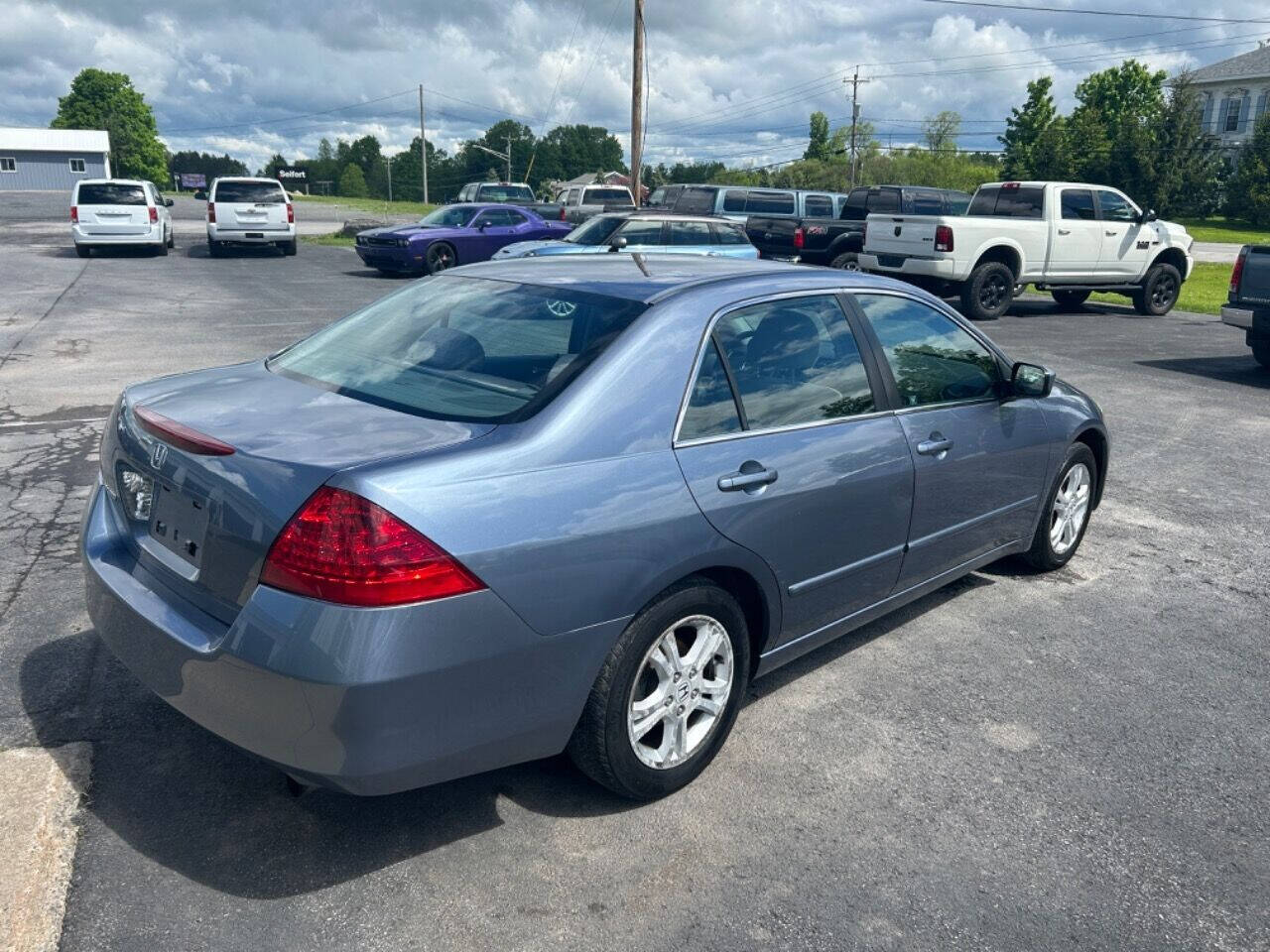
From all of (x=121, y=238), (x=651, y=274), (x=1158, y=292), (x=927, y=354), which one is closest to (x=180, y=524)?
(x=651, y=274)

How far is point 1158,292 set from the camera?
18.4 metres

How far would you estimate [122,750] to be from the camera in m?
3.44

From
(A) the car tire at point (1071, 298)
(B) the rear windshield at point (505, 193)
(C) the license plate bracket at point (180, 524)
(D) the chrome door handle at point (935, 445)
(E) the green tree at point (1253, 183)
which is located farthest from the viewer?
(E) the green tree at point (1253, 183)

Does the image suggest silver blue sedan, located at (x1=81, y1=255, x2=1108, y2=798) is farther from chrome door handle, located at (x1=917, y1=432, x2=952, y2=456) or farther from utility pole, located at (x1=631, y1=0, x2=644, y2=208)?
utility pole, located at (x1=631, y1=0, x2=644, y2=208)

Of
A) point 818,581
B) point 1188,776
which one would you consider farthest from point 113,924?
point 1188,776

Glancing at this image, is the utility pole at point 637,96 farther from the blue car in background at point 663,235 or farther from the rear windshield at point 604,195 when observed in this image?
the blue car in background at point 663,235

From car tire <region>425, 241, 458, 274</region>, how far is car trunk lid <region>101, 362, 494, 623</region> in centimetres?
1801

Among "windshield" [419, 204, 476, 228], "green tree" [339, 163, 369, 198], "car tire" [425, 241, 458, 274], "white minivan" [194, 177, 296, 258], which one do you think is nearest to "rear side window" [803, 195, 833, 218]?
"windshield" [419, 204, 476, 228]

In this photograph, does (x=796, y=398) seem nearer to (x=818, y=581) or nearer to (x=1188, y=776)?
(x=818, y=581)

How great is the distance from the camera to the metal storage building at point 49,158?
269 feet

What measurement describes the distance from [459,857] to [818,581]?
59.6 inches

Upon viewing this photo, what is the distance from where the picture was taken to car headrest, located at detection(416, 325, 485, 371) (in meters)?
3.49

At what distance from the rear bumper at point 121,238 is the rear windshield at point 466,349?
2232cm

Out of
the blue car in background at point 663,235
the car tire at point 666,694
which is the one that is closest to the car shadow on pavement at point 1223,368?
the blue car in background at point 663,235
